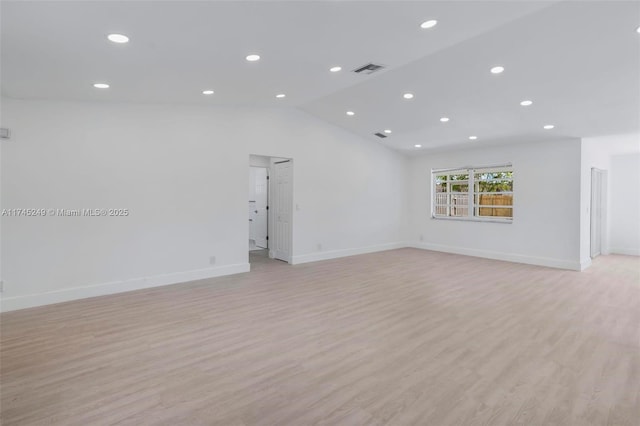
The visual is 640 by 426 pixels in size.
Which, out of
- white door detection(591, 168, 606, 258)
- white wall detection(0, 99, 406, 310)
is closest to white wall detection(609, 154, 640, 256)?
white door detection(591, 168, 606, 258)

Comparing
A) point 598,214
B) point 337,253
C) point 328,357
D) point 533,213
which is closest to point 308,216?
point 337,253

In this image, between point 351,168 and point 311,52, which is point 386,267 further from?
point 311,52

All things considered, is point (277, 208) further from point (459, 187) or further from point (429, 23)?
point (429, 23)

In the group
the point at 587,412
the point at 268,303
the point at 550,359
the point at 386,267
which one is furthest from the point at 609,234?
the point at 268,303

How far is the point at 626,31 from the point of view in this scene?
3.03m

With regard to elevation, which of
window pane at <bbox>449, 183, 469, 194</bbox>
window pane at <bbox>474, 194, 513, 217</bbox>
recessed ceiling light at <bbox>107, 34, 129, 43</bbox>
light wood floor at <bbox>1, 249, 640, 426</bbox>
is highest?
recessed ceiling light at <bbox>107, 34, 129, 43</bbox>

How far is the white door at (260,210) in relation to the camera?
840cm

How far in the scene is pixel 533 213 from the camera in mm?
6711

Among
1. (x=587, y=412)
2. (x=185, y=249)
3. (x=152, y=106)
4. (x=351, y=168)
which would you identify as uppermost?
(x=152, y=106)

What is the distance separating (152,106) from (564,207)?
7396mm

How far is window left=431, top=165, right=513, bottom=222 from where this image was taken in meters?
7.28

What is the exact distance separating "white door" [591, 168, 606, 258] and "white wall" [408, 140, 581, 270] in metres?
1.04

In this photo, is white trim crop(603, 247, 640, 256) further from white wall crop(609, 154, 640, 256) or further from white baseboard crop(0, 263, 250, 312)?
white baseboard crop(0, 263, 250, 312)

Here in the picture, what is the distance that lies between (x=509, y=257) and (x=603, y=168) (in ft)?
10.1
